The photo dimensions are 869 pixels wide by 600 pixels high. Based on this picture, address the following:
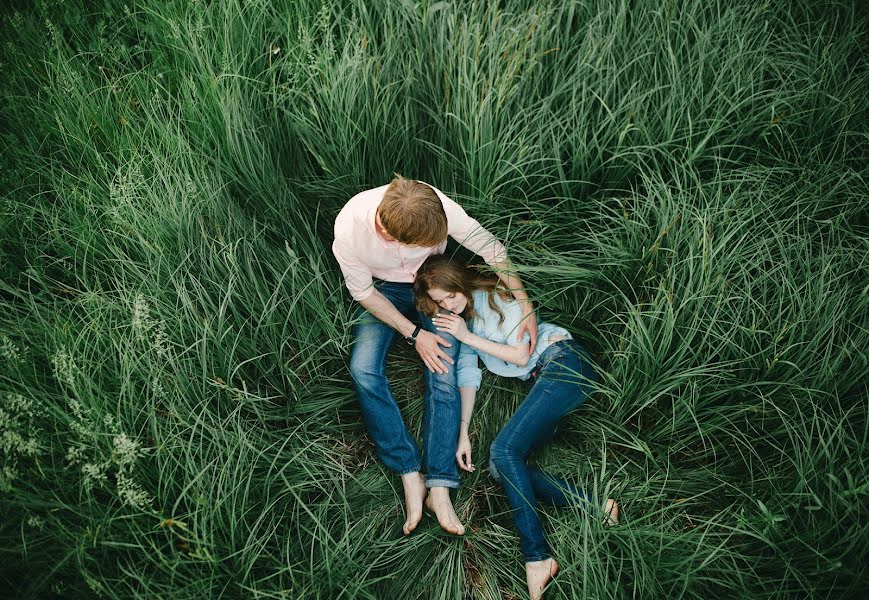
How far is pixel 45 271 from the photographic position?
2420mm

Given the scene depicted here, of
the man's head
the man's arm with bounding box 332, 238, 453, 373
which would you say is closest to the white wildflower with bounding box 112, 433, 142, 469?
the man's arm with bounding box 332, 238, 453, 373

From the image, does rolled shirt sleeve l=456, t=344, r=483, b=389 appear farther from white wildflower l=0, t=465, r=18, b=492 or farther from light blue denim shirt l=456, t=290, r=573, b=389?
white wildflower l=0, t=465, r=18, b=492

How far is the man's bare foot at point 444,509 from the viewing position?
88.1 inches

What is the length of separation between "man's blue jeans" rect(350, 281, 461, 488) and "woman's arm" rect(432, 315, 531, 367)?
122 millimetres

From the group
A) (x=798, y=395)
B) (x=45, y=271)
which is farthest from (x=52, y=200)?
(x=798, y=395)

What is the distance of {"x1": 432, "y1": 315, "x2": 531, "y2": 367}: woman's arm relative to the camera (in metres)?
2.38

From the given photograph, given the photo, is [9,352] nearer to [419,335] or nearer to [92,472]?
[92,472]

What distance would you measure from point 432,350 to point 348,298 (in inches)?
20.9

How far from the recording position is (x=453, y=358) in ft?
8.19

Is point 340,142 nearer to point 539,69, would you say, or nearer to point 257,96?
point 257,96

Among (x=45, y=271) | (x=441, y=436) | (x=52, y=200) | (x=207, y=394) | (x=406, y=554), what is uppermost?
(x=52, y=200)

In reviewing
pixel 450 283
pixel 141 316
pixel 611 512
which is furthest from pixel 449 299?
pixel 141 316

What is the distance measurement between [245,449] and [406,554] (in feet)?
2.72

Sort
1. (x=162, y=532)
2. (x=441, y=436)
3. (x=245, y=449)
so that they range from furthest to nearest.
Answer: (x=441, y=436)
(x=245, y=449)
(x=162, y=532)
